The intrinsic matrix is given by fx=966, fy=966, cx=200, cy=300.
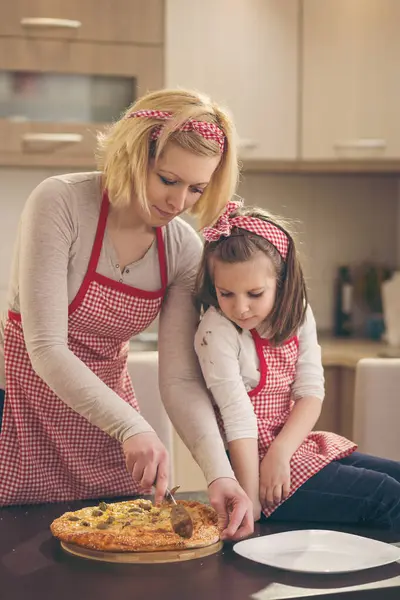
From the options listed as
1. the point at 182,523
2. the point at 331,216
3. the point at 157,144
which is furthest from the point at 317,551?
the point at 331,216

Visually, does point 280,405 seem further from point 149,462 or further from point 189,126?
point 189,126

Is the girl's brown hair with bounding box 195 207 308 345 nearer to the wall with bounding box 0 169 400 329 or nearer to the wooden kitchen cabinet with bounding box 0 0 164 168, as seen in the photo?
the wooden kitchen cabinet with bounding box 0 0 164 168

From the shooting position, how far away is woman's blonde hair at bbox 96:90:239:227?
1.46m

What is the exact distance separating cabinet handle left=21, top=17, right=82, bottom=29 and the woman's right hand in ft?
6.68

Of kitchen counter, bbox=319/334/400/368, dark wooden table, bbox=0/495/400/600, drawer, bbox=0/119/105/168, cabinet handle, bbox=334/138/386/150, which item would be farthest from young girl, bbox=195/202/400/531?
cabinet handle, bbox=334/138/386/150

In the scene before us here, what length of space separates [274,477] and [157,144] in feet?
1.74

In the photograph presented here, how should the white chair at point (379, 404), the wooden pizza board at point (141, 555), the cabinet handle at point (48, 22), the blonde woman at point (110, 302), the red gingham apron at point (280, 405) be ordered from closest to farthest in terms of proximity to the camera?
1. the wooden pizza board at point (141, 555)
2. the blonde woman at point (110, 302)
3. the red gingham apron at point (280, 405)
4. the white chair at point (379, 404)
5. the cabinet handle at point (48, 22)

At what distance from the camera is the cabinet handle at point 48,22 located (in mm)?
3008

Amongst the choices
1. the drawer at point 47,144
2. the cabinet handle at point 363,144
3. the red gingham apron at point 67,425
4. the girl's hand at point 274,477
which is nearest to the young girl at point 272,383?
the girl's hand at point 274,477

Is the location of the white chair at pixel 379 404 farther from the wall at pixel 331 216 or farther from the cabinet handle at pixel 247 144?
the wall at pixel 331 216

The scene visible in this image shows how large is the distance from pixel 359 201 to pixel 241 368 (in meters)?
2.22

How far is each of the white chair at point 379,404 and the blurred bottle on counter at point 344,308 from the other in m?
1.60

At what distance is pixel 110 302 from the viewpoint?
5.03ft

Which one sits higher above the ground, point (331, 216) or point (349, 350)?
point (331, 216)
